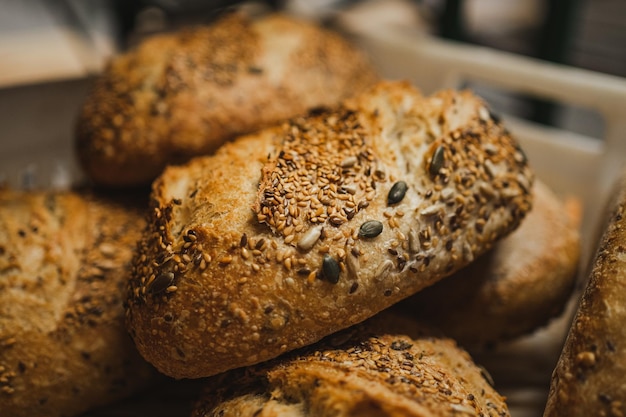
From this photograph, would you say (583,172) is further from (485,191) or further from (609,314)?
(609,314)

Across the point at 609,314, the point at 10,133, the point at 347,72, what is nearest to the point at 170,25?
the point at 10,133

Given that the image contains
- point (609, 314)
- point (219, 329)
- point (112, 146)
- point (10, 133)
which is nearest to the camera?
point (609, 314)

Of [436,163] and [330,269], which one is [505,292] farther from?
[330,269]

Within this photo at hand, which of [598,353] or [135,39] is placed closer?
[598,353]

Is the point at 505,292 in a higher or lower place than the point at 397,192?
lower

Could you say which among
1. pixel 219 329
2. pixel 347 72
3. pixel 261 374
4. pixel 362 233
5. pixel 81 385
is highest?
pixel 347 72

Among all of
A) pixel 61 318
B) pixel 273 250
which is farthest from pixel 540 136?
pixel 61 318
